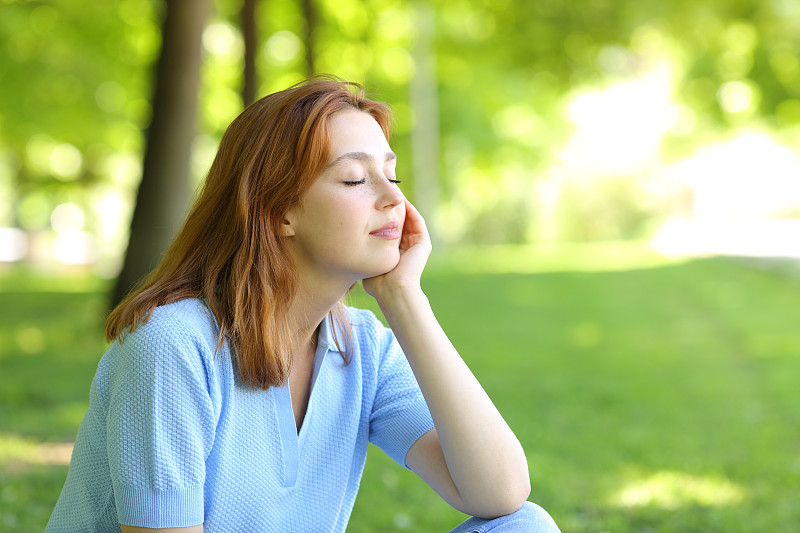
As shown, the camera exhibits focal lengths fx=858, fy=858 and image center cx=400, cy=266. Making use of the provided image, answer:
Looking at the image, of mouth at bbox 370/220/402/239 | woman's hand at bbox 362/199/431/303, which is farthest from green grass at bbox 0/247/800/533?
mouth at bbox 370/220/402/239

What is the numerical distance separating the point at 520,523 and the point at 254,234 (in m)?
0.99

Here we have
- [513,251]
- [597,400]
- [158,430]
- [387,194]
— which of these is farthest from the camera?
[513,251]

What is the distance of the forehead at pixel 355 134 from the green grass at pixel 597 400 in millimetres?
2438

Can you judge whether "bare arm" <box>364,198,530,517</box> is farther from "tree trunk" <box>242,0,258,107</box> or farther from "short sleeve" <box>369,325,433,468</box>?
"tree trunk" <box>242,0,258,107</box>

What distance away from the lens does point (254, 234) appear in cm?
213

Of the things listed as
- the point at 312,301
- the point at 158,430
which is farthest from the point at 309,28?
the point at 158,430

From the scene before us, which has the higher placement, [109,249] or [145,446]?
[145,446]

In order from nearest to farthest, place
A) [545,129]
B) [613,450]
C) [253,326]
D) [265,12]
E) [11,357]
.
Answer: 1. [253,326]
2. [613,450]
3. [11,357]
4. [265,12]
5. [545,129]

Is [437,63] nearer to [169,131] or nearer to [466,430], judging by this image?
[169,131]

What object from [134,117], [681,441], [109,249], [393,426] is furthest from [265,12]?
[109,249]

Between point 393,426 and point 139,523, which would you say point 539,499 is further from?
point 139,523

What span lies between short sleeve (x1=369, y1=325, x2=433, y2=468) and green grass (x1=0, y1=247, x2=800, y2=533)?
1793 millimetres

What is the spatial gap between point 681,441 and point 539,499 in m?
1.80

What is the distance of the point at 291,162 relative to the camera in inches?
84.3
